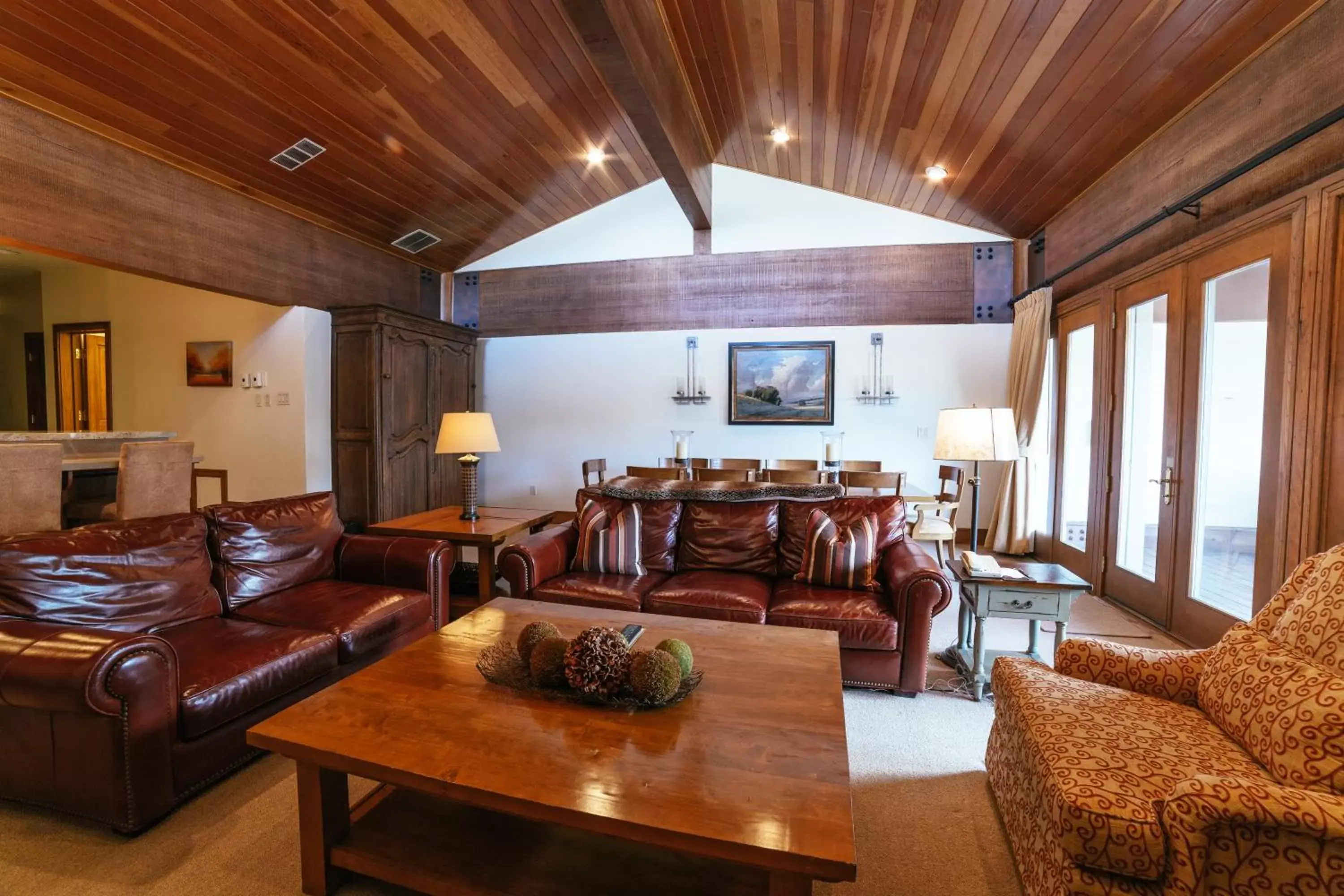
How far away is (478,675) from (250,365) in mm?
5097

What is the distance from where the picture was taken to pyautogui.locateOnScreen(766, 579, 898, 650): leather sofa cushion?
2492mm

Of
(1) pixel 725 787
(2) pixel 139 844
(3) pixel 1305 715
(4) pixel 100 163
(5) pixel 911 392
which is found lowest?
(2) pixel 139 844

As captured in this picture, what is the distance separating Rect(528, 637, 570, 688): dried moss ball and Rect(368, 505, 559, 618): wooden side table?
168 centimetres

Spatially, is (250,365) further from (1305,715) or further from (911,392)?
(1305,715)

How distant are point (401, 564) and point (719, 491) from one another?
1710 millimetres

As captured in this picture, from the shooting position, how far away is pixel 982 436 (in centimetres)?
271

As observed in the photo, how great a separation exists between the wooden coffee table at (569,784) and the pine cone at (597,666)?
0.21 feet

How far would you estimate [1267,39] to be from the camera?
2.56 meters

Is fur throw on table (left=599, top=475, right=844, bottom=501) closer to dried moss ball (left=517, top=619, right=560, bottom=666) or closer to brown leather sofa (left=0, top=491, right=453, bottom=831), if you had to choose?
brown leather sofa (left=0, top=491, right=453, bottom=831)

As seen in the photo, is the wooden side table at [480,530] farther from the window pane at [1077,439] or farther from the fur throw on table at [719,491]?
the window pane at [1077,439]

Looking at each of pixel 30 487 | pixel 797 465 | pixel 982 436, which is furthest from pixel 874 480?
pixel 30 487

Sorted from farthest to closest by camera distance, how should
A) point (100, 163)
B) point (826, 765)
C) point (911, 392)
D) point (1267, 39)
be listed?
point (911, 392) < point (100, 163) < point (1267, 39) < point (826, 765)

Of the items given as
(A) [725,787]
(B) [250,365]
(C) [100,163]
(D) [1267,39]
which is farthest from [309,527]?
(D) [1267,39]

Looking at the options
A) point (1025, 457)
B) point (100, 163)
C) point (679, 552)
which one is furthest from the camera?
point (1025, 457)
